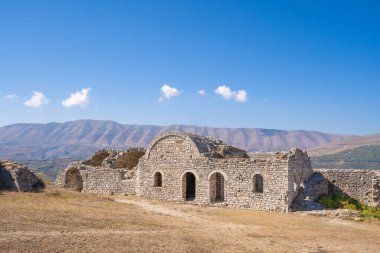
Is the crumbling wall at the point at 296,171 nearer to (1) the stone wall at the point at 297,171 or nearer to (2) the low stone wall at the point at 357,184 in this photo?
(1) the stone wall at the point at 297,171

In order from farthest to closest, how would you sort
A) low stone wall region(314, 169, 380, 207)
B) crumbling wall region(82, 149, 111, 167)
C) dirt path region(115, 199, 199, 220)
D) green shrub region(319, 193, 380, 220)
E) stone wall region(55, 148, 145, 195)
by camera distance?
crumbling wall region(82, 149, 111, 167) < stone wall region(55, 148, 145, 195) < low stone wall region(314, 169, 380, 207) < green shrub region(319, 193, 380, 220) < dirt path region(115, 199, 199, 220)

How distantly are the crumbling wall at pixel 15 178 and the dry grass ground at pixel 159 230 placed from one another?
353 cm

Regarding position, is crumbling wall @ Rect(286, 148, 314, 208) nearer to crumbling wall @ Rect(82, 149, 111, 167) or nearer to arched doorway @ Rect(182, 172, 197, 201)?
arched doorway @ Rect(182, 172, 197, 201)

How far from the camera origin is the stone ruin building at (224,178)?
68.6 feet

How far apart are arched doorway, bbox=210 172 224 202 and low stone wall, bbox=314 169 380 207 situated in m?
6.17

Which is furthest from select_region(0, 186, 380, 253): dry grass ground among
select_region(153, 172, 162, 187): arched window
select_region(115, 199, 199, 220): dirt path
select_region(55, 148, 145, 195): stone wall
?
select_region(55, 148, 145, 195): stone wall

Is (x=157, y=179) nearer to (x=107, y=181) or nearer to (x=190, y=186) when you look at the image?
(x=190, y=186)

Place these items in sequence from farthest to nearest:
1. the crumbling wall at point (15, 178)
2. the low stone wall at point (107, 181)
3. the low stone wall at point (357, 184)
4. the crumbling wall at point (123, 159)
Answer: the crumbling wall at point (123, 159)
the low stone wall at point (107, 181)
the crumbling wall at point (15, 178)
the low stone wall at point (357, 184)

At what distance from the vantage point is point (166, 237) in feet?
41.0

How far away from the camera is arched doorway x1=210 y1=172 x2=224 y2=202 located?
22.9 m

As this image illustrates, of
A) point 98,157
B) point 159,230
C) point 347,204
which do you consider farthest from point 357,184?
point 98,157

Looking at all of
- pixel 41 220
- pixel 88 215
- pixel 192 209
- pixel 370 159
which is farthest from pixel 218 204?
pixel 370 159

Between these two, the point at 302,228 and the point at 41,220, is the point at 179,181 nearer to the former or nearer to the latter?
the point at 302,228

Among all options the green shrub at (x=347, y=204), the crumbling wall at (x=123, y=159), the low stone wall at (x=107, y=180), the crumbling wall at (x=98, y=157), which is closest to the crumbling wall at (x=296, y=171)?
the green shrub at (x=347, y=204)
